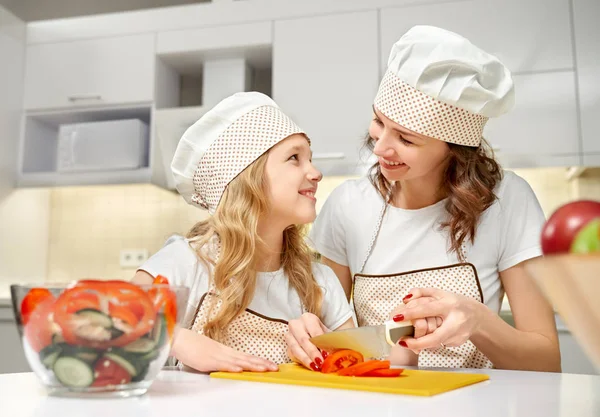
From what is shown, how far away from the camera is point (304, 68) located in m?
2.68

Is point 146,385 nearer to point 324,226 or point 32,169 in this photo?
point 324,226

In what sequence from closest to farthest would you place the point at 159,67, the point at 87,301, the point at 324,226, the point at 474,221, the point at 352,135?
the point at 87,301 < the point at 474,221 < the point at 324,226 < the point at 352,135 < the point at 159,67

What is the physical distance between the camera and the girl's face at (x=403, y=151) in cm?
123

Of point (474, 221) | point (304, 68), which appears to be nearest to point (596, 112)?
point (304, 68)

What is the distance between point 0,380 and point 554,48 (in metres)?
2.40

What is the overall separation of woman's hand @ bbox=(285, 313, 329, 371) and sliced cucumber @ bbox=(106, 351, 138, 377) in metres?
0.34

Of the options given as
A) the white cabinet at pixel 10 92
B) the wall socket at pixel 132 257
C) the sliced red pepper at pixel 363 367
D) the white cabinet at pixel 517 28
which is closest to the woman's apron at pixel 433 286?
the sliced red pepper at pixel 363 367

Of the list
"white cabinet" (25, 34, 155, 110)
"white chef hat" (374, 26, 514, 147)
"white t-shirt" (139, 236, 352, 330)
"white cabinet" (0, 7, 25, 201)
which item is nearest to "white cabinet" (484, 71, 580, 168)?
"white chef hat" (374, 26, 514, 147)

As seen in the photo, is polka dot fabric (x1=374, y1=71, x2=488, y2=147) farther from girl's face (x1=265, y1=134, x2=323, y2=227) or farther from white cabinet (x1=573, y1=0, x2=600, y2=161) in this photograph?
white cabinet (x1=573, y1=0, x2=600, y2=161)

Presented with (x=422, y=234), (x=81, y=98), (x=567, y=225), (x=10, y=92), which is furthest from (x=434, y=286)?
(x=10, y=92)

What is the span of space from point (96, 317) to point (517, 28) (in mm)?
2386

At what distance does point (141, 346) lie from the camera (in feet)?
1.93

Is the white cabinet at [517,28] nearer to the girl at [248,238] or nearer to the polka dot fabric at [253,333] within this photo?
the girl at [248,238]

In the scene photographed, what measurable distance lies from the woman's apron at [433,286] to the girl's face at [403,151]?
211 millimetres
